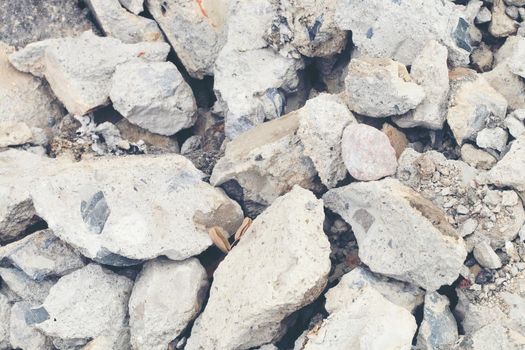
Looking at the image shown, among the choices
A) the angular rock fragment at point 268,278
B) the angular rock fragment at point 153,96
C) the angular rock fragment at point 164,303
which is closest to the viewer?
the angular rock fragment at point 268,278

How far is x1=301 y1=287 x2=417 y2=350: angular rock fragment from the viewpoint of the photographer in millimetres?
2451

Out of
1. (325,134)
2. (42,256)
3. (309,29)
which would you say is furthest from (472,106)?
(42,256)

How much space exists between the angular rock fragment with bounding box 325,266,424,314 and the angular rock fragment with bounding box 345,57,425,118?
73 centimetres

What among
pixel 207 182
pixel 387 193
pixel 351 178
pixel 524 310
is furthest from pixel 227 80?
pixel 524 310

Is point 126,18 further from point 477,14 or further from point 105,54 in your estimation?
point 477,14

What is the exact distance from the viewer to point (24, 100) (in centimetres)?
358

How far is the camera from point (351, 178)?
119 inches

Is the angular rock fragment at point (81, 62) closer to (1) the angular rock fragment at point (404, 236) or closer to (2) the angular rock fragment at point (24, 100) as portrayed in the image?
(2) the angular rock fragment at point (24, 100)

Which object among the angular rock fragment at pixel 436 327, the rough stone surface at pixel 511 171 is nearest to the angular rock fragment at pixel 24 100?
the angular rock fragment at pixel 436 327

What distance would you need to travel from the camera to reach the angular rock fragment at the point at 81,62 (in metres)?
3.39

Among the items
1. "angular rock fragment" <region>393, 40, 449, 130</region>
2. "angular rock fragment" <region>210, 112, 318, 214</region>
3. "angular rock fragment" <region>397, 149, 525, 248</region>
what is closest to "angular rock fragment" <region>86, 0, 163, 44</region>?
"angular rock fragment" <region>210, 112, 318, 214</region>

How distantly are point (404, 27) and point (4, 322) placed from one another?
2.35 metres

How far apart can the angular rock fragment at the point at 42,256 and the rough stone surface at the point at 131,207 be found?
0.17 meters

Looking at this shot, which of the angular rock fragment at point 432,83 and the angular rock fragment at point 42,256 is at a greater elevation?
the angular rock fragment at point 432,83
